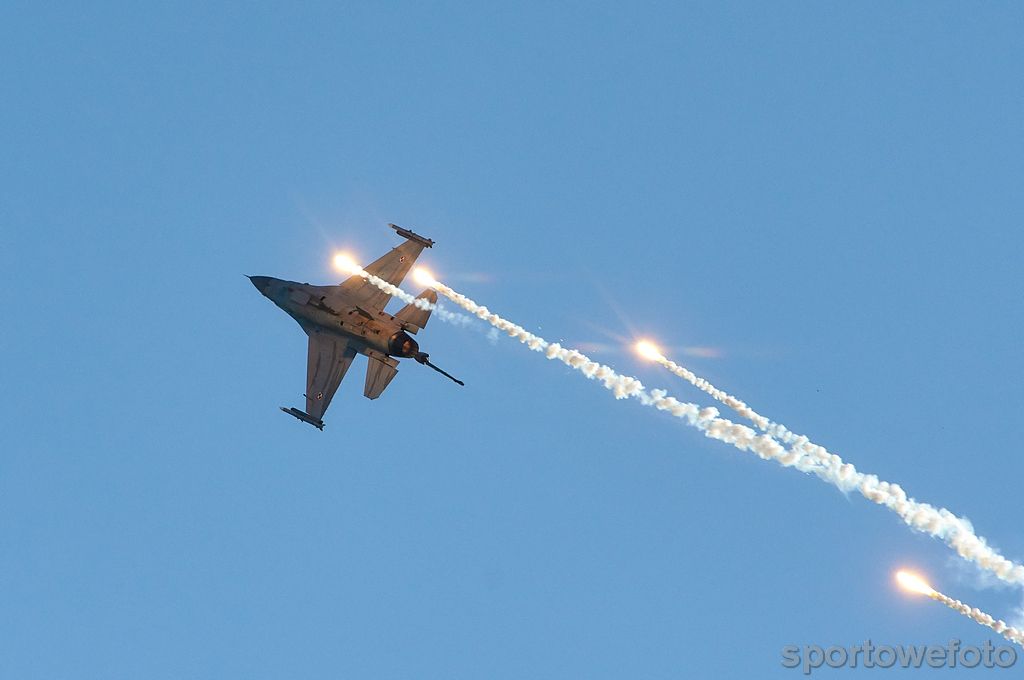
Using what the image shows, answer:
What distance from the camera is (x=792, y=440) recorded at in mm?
86500

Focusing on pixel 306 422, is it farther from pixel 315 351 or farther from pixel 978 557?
pixel 978 557

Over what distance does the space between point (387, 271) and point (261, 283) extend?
1004cm

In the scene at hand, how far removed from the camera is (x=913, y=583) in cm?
8119

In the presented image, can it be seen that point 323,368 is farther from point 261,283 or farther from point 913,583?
point 913,583

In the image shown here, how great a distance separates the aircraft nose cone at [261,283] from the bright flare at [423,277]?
463 inches

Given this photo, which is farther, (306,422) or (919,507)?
(306,422)

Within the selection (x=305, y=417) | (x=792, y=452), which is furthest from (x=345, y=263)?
(x=792, y=452)

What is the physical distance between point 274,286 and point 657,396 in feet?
103

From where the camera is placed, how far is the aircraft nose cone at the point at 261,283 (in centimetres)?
9494

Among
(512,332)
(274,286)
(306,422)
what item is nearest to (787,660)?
(512,332)

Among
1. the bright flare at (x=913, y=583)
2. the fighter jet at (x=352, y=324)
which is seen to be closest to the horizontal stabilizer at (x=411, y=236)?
the fighter jet at (x=352, y=324)

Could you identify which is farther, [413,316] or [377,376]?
[377,376]

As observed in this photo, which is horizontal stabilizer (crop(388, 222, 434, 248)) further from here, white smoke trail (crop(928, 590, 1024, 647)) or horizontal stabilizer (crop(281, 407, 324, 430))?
white smoke trail (crop(928, 590, 1024, 647))

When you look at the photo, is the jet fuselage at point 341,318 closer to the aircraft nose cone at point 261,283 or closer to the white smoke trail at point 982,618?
the aircraft nose cone at point 261,283
